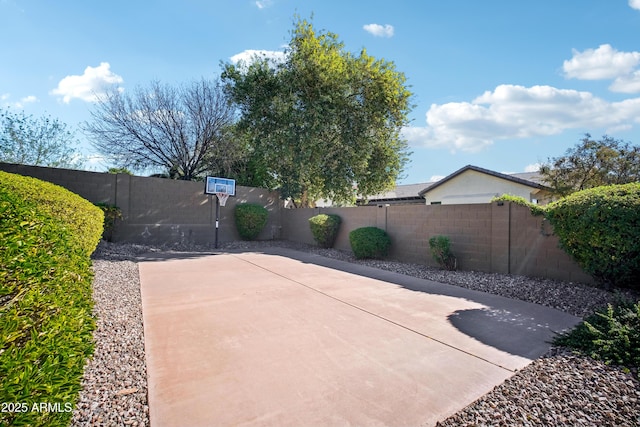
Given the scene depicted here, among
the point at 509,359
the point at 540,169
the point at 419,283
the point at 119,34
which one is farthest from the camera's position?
the point at 540,169

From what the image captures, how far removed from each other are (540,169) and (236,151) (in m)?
14.6

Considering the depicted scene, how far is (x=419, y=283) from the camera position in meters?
6.43

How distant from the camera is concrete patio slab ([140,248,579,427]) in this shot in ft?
7.66

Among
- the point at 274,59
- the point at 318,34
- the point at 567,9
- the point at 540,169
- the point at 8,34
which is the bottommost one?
the point at 540,169

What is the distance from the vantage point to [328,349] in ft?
10.8

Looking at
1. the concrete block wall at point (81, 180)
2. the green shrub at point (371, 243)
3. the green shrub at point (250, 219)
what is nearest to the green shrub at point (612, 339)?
the green shrub at point (371, 243)

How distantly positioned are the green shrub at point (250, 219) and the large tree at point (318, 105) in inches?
86.3

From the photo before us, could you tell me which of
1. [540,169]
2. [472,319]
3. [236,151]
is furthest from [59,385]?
[540,169]

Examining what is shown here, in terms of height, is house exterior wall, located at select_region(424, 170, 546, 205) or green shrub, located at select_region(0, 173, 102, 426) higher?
house exterior wall, located at select_region(424, 170, 546, 205)

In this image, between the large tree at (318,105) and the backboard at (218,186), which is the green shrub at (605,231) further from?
the backboard at (218,186)

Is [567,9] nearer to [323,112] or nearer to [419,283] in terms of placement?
[419,283]

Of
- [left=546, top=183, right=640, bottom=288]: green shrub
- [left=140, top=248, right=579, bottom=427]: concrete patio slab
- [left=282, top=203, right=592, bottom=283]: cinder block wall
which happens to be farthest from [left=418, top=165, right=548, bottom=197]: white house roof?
[left=140, top=248, right=579, bottom=427]: concrete patio slab

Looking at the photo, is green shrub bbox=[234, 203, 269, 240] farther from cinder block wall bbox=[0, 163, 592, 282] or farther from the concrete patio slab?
the concrete patio slab

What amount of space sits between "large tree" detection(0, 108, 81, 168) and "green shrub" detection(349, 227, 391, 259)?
1744 centimetres
